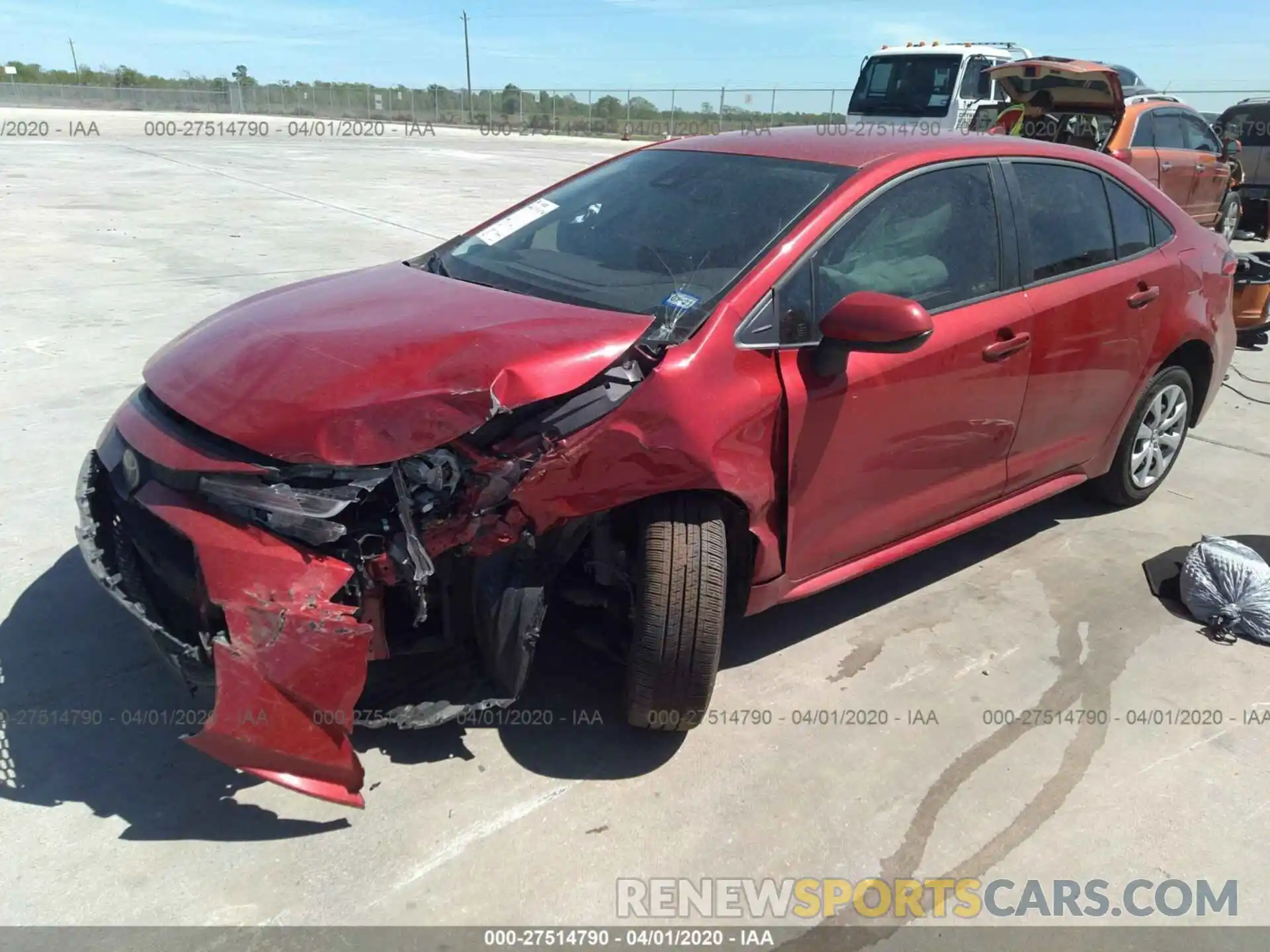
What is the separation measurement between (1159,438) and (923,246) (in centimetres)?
209

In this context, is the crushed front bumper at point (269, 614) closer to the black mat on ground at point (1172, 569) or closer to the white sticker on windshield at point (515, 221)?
the white sticker on windshield at point (515, 221)

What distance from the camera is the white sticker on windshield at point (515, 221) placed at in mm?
3775

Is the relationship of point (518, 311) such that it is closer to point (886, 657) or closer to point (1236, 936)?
point (886, 657)

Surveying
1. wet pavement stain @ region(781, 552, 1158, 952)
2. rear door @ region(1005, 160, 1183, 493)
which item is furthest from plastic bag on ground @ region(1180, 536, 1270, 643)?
rear door @ region(1005, 160, 1183, 493)

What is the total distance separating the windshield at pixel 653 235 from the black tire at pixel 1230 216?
11.0m

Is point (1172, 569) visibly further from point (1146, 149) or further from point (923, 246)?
point (1146, 149)

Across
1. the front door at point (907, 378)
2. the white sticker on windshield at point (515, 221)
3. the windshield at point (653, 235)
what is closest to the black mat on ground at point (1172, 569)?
the front door at point (907, 378)

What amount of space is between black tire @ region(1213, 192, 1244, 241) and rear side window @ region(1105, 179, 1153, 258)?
30.6ft

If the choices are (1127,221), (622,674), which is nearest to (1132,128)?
(1127,221)

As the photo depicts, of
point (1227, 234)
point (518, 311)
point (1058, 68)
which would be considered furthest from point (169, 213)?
point (1227, 234)

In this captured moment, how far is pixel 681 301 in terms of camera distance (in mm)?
2928

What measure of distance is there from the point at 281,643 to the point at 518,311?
1.22 metres

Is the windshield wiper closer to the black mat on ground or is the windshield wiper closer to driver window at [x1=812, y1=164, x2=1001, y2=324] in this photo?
driver window at [x1=812, y1=164, x2=1001, y2=324]

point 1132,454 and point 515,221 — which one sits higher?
point 515,221
